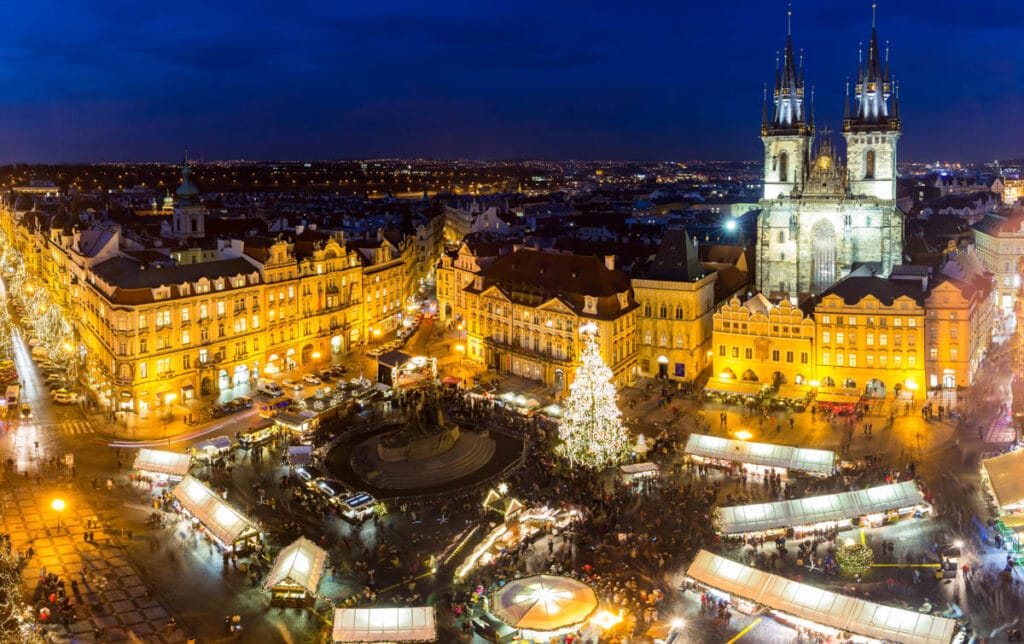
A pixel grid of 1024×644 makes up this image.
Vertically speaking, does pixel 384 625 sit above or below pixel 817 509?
below

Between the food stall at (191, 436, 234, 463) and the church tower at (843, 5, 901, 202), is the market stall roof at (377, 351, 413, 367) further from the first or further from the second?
the church tower at (843, 5, 901, 202)

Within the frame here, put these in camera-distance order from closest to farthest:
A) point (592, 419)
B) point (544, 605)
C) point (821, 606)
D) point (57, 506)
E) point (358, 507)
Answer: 1. point (821, 606)
2. point (544, 605)
3. point (358, 507)
4. point (57, 506)
5. point (592, 419)

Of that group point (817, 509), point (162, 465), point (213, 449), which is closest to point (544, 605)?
point (817, 509)

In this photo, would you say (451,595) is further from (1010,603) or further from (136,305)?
(136,305)

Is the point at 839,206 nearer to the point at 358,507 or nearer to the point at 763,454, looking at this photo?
the point at 763,454

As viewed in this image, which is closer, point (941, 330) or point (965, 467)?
point (965, 467)

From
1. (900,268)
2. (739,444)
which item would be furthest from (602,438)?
(900,268)

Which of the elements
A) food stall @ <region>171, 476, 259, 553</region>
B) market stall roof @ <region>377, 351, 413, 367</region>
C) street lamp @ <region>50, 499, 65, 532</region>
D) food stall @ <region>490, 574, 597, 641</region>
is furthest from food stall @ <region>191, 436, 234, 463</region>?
food stall @ <region>490, 574, 597, 641</region>
